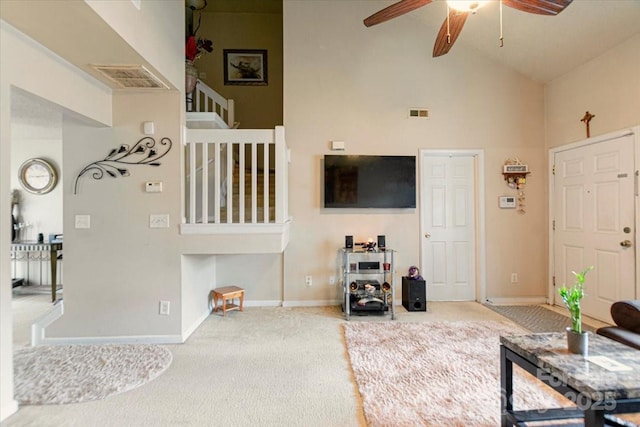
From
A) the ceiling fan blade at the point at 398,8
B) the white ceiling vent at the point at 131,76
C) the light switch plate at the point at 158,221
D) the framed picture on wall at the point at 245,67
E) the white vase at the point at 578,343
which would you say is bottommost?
the white vase at the point at 578,343

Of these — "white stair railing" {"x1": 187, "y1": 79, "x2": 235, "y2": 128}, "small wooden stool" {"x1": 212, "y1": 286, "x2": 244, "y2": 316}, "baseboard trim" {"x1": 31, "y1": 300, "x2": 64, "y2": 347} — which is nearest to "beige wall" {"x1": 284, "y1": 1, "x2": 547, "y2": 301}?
"small wooden stool" {"x1": 212, "y1": 286, "x2": 244, "y2": 316}

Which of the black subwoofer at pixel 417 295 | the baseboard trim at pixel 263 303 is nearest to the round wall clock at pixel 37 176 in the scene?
the baseboard trim at pixel 263 303

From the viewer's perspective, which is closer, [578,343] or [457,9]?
[578,343]

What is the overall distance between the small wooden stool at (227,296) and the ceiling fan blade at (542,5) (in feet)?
12.4

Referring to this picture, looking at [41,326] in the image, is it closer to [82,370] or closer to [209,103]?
[82,370]

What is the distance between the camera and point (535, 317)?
11.8ft

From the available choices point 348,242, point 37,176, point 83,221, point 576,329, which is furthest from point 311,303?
point 37,176

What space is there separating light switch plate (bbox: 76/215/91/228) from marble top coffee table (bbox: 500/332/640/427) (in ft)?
11.7

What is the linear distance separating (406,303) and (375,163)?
190 centimetres

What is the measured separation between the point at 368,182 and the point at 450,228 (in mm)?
1387

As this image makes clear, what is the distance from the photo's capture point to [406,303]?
3961mm

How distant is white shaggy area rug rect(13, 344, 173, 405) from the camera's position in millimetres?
2088

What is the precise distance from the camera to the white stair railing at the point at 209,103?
12.8 feet

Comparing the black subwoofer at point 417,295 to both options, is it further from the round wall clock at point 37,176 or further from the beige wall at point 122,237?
the round wall clock at point 37,176
